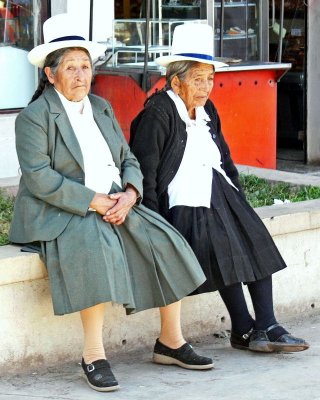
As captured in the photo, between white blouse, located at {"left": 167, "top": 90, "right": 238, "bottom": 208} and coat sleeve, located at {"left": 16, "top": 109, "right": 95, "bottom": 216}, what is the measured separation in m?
0.60

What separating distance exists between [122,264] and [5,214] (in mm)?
1548

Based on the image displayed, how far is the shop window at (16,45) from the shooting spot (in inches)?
338

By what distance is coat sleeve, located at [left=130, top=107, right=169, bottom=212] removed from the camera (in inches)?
204

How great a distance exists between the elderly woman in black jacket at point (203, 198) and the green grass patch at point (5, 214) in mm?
808

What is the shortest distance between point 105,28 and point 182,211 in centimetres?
390

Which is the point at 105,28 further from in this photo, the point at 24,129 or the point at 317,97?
the point at 24,129

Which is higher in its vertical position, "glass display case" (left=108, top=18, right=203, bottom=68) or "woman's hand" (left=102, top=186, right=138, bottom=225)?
"glass display case" (left=108, top=18, right=203, bottom=68)

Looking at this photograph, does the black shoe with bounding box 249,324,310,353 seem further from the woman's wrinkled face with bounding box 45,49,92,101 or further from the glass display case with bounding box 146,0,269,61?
the glass display case with bounding box 146,0,269,61

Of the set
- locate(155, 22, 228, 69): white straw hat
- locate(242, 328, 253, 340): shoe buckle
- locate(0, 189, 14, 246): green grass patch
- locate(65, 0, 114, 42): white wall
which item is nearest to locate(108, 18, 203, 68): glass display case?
locate(65, 0, 114, 42): white wall

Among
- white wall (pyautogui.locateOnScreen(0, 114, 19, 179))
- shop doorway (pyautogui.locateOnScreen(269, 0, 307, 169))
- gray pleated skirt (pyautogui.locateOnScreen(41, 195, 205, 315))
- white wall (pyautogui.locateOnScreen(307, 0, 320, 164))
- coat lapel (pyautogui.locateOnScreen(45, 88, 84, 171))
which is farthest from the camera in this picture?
shop doorway (pyautogui.locateOnScreen(269, 0, 307, 169))

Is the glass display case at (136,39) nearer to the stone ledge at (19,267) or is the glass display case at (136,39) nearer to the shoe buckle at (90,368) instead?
the stone ledge at (19,267)

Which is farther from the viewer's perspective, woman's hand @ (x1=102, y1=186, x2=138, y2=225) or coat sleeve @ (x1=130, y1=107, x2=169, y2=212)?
coat sleeve @ (x1=130, y1=107, x2=169, y2=212)

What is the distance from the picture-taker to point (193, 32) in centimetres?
536

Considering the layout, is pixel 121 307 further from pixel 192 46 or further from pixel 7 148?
pixel 7 148
